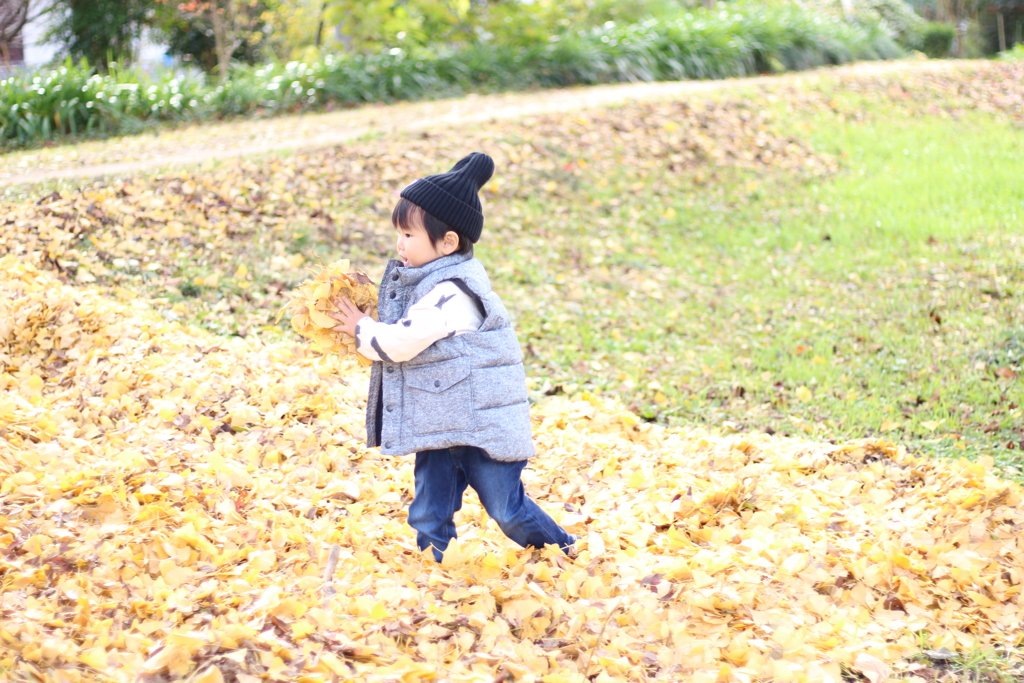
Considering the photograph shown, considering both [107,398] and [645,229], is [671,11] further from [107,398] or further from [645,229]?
[107,398]

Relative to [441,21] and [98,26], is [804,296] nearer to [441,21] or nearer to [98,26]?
[441,21]

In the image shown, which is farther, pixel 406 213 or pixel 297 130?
pixel 297 130

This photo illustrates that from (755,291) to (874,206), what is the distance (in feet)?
7.71

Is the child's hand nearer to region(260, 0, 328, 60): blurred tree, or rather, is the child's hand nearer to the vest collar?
the vest collar

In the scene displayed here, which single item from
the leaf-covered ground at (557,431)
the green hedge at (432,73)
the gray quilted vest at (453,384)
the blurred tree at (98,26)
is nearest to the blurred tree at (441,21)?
the green hedge at (432,73)

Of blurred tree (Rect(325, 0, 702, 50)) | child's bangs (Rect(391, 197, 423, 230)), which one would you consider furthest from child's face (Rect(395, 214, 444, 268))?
blurred tree (Rect(325, 0, 702, 50))

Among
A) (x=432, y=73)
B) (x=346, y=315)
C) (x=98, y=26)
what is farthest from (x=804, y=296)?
(x=98, y=26)

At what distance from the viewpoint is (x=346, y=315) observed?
2799 mm

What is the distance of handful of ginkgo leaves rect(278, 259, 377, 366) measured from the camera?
281cm

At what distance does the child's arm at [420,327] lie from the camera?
2633 millimetres

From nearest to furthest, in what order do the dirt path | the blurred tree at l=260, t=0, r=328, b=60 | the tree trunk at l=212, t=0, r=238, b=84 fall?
the dirt path → the tree trunk at l=212, t=0, r=238, b=84 → the blurred tree at l=260, t=0, r=328, b=60

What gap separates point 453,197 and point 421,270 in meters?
0.25

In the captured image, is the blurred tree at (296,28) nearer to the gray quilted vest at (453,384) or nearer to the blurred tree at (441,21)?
the blurred tree at (441,21)

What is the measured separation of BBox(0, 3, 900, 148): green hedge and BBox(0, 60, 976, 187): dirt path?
37 cm
